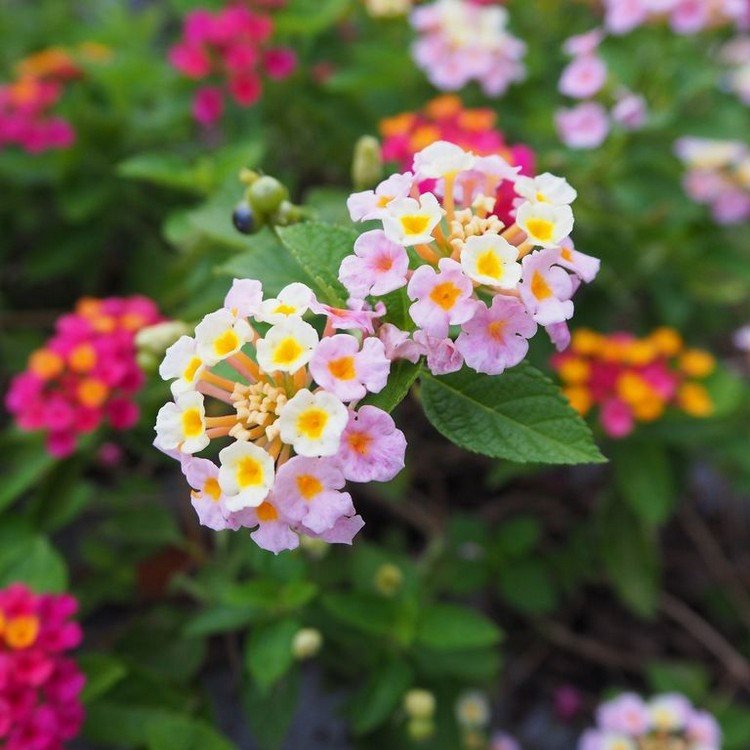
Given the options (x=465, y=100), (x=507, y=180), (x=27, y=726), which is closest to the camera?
(x=507, y=180)

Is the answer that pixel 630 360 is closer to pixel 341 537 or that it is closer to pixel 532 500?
pixel 532 500

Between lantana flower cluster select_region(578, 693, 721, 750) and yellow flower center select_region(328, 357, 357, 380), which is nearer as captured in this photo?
yellow flower center select_region(328, 357, 357, 380)

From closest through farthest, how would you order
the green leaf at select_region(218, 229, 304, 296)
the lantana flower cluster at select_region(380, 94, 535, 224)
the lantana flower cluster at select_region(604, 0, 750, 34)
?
1. the green leaf at select_region(218, 229, 304, 296)
2. the lantana flower cluster at select_region(380, 94, 535, 224)
3. the lantana flower cluster at select_region(604, 0, 750, 34)

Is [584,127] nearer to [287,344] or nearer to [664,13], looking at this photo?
[664,13]

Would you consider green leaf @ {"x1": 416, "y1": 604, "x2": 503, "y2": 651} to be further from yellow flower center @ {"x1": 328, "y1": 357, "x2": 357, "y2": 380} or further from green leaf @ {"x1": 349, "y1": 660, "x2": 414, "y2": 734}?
yellow flower center @ {"x1": 328, "y1": 357, "x2": 357, "y2": 380}

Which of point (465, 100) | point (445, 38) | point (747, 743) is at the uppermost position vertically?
point (445, 38)

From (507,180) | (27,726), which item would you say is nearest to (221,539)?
(27,726)

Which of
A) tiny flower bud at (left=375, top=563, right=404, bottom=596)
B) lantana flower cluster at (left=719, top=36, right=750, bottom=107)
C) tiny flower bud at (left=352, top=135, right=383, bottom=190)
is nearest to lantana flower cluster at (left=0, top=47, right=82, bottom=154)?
tiny flower bud at (left=352, top=135, right=383, bottom=190)
